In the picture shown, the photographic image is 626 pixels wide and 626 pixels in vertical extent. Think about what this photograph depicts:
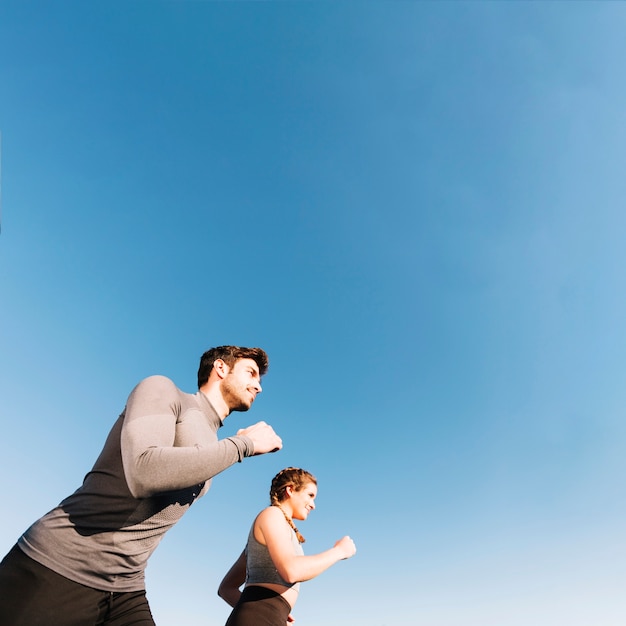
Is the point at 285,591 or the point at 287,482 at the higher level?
the point at 287,482

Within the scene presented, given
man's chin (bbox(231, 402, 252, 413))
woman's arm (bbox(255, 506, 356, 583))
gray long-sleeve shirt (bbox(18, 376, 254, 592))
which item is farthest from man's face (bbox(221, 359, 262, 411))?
woman's arm (bbox(255, 506, 356, 583))

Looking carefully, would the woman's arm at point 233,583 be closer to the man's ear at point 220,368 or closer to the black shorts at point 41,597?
the man's ear at point 220,368

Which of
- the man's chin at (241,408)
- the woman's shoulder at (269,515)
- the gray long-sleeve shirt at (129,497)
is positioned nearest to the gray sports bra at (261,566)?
the woman's shoulder at (269,515)

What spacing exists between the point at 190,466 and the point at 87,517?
2.14 feet

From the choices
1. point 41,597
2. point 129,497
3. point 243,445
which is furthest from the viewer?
point 243,445

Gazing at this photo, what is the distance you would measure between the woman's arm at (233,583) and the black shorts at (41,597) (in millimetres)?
2473

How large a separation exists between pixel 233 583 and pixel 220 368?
2.57 meters

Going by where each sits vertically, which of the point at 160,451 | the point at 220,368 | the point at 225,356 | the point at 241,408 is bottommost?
the point at 160,451

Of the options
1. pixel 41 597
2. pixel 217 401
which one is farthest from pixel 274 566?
pixel 41 597

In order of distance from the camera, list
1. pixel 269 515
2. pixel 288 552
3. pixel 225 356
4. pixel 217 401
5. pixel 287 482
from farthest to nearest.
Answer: pixel 287 482, pixel 269 515, pixel 288 552, pixel 225 356, pixel 217 401

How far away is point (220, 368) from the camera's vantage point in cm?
397

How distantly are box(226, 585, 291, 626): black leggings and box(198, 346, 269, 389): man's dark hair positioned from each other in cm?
196

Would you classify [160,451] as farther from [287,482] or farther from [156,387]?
[287,482]

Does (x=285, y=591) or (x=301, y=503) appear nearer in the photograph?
(x=285, y=591)
